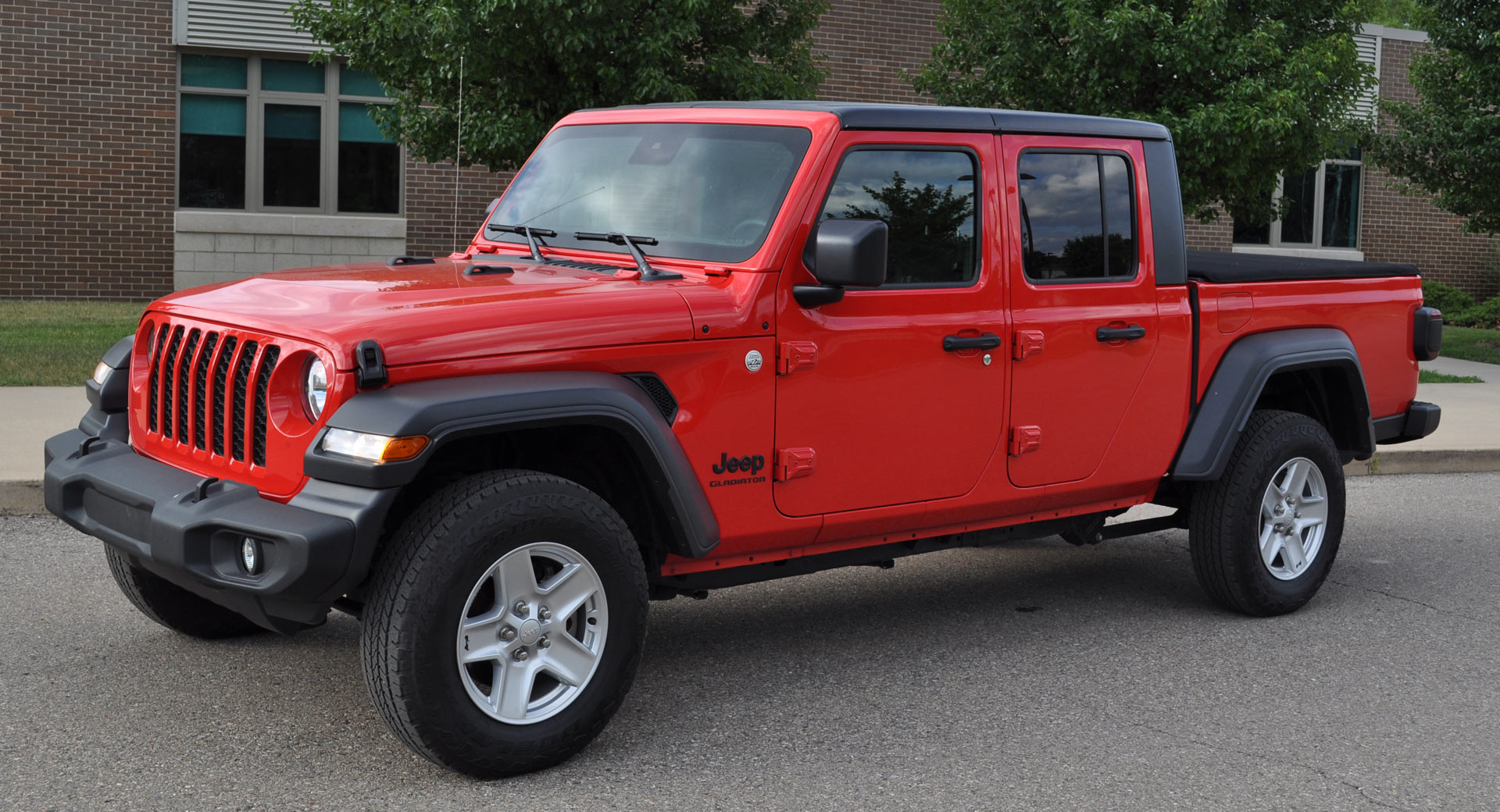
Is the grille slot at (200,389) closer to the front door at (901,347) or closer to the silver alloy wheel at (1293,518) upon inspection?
the front door at (901,347)

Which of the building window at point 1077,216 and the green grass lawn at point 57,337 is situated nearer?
the building window at point 1077,216

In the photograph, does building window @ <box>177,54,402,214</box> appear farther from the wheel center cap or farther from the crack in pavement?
the crack in pavement

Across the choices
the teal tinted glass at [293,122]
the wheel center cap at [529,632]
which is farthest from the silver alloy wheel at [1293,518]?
the teal tinted glass at [293,122]

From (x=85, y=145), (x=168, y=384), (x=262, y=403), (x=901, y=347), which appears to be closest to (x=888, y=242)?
(x=901, y=347)

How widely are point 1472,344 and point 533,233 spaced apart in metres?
17.2

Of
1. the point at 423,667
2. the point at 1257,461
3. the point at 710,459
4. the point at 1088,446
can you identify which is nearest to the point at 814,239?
the point at 710,459

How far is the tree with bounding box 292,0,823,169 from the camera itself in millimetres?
11031

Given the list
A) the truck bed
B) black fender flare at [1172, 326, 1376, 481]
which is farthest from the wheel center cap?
the truck bed

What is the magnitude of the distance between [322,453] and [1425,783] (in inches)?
130

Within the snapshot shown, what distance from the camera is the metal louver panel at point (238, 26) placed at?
58.6ft

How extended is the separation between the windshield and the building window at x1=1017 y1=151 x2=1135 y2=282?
105 cm

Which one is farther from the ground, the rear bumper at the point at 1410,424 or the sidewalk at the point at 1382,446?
the rear bumper at the point at 1410,424

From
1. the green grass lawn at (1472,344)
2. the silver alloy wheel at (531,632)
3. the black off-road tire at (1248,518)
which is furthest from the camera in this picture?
the green grass lawn at (1472,344)

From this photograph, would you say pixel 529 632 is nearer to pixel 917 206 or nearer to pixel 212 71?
pixel 917 206
